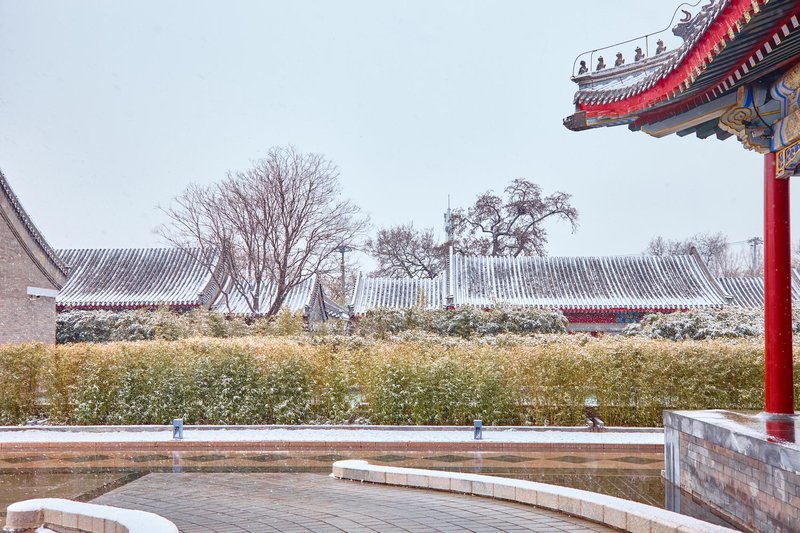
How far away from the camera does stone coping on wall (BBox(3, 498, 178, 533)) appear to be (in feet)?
20.6

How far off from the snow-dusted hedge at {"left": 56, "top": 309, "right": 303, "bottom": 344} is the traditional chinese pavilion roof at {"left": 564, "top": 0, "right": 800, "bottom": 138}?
14657mm

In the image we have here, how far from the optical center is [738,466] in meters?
7.03

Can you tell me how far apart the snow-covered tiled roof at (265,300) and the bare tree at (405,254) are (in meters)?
17.7

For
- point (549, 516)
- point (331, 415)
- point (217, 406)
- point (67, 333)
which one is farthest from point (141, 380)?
point (67, 333)

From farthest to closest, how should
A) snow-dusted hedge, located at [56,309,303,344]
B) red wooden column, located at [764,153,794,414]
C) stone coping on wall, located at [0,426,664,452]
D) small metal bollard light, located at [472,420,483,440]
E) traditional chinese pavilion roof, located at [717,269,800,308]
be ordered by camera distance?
traditional chinese pavilion roof, located at [717,269,800,308] → snow-dusted hedge, located at [56,309,303,344] → small metal bollard light, located at [472,420,483,440] → stone coping on wall, located at [0,426,664,452] → red wooden column, located at [764,153,794,414]

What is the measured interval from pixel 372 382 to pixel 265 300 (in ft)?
60.2

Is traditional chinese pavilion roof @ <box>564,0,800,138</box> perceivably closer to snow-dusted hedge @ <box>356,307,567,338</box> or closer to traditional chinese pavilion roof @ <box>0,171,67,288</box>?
snow-dusted hedge @ <box>356,307,567,338</box>

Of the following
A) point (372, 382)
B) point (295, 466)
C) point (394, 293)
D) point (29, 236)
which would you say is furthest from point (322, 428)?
point (394, 293)

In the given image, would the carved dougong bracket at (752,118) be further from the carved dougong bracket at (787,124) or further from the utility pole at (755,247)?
the utility pole at (755,247)

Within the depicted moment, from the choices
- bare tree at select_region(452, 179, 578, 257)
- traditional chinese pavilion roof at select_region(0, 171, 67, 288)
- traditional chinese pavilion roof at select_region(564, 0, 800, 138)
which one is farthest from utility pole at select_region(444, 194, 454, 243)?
traditional chinese pavilion roof at select_region(564, 0, 800, 138)

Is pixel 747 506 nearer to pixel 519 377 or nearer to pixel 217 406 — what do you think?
pixel 519 377

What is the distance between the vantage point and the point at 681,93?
27.2 feet

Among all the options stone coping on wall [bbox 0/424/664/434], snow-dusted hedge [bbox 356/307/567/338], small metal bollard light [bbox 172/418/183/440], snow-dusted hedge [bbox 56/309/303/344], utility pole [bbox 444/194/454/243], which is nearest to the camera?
small metal bollard light [bbox 172/418/183/440]

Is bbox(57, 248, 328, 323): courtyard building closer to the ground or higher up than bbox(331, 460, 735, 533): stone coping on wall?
higher up
